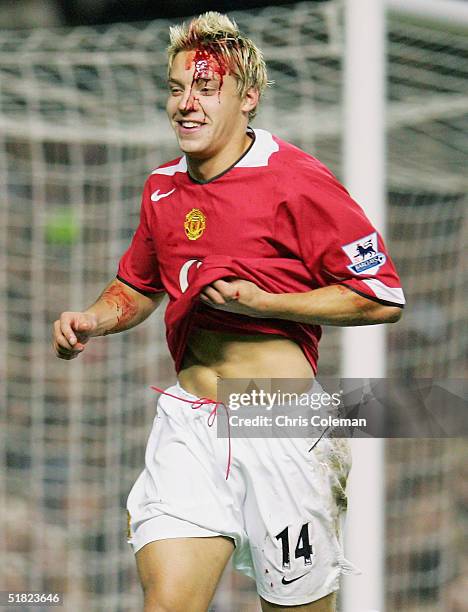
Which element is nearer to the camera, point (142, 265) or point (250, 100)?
point (250, 100)

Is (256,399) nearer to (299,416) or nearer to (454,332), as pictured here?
(299,416)

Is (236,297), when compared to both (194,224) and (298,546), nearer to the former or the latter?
(194,224)

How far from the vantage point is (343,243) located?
99.3 inches

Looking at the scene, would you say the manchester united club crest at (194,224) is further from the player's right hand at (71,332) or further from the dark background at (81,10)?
the dark background at (81,10)

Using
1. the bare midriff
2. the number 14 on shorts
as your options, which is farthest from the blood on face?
the number 14 on shorts

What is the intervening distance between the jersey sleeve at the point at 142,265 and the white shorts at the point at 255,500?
0.36 meters

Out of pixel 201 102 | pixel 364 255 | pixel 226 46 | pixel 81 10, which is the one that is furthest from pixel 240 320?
pixel 81 10

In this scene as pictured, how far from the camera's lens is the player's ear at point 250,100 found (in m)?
2.63

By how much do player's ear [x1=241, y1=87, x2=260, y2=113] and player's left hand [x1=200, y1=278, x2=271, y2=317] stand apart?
1.44ft

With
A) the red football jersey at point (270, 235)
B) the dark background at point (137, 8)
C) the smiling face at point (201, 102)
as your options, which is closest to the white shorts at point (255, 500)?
the red football jersey at point (270, 235)

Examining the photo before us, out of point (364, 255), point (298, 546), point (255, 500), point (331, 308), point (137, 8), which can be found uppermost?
point (137, 8)

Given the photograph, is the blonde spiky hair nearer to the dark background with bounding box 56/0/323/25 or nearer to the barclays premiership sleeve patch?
the barclays premiership sleeve patch

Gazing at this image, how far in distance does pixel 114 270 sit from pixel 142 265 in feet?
6.40

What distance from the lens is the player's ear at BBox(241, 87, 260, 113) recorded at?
2631 millimetres
